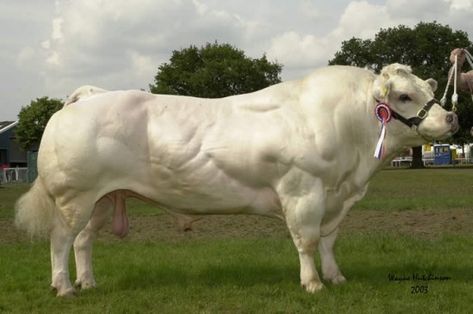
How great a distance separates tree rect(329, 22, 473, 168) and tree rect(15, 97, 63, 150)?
2911cm

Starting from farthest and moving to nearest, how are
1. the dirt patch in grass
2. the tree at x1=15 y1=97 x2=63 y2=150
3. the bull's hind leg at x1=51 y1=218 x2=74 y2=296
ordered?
the tree at x1=15 y1=97 x2=63 y2=150 < the dirt patch in grass < the bull's hind leg at x1=51 y1=218 x2=74 y2=296

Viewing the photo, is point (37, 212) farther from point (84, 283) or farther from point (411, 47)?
point (411, 47)

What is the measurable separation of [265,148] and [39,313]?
2.80 metres

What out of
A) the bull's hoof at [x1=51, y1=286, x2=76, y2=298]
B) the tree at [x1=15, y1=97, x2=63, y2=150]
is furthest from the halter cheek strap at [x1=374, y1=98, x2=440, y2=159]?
the tree at [x1=15, y1=97, x2=63, y2=150]

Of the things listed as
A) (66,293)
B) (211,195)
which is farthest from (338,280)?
(66,293)

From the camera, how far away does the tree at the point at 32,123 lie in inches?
2594

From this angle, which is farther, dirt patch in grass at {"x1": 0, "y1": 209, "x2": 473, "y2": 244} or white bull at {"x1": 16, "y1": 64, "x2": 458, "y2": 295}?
dirt patch in grass at {"x1": 0, "y1": 209, "x2": 473, "y2": 244}

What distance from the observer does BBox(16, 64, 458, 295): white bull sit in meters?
7.04

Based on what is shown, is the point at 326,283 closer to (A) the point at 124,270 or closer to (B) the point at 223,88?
(A) the point at 124,270

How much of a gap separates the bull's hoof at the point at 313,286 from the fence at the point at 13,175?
43430mm

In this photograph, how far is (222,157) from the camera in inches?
280

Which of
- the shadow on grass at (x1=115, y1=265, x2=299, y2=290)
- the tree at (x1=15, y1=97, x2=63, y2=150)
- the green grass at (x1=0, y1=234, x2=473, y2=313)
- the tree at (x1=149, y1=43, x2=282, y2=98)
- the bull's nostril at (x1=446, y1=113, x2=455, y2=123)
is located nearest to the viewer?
the green grass at (x1=0, y1=234, x2=473, y2=313)

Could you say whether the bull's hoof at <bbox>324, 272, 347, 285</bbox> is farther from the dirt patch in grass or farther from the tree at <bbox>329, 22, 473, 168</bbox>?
the tree at <bbox>329, 22, 473, 168</bbox>

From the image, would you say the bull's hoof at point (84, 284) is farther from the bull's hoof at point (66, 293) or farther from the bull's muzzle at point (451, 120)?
the bull's muzzle at point (451, 120)
